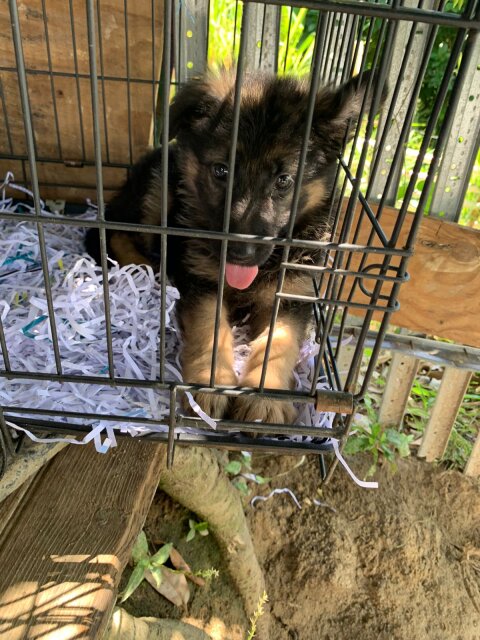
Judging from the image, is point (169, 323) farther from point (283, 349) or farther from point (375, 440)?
point (375, 440)

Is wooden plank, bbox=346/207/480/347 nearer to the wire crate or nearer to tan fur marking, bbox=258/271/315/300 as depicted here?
the wire crate

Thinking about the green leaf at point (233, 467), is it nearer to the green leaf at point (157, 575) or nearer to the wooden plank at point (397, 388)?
the green leaf at point (157, 575)

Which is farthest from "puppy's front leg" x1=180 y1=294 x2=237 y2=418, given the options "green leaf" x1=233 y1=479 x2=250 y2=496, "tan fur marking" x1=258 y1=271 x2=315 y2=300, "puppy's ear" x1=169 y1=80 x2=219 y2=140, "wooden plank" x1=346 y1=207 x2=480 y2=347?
"green leaf" x1=233 y1=479 x2=250 y2=496

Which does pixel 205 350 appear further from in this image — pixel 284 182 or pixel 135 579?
pixel 135 579

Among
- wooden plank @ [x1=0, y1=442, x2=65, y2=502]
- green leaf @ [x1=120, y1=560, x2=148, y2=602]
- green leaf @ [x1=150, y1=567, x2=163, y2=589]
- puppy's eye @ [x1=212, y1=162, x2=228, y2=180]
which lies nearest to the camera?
wooden plank @ [x1=0, y1=442, x2=65, y2=502]

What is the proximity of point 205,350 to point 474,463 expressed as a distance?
2384mm

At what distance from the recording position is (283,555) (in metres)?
3.06

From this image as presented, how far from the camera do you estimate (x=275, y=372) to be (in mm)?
1872

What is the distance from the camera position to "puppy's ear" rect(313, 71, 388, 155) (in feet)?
5.65

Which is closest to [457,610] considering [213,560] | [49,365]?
[213,560]

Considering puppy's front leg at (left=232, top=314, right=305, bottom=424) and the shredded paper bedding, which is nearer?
the shredded paper bedding

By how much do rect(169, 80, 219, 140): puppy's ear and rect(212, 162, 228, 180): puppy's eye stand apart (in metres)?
0.19

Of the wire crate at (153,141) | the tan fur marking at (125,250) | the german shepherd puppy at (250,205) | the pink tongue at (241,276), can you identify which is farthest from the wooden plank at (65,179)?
the pink tongue at (241,276)

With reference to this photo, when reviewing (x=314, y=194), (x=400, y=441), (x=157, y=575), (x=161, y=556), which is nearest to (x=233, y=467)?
(x=161, y=556)
